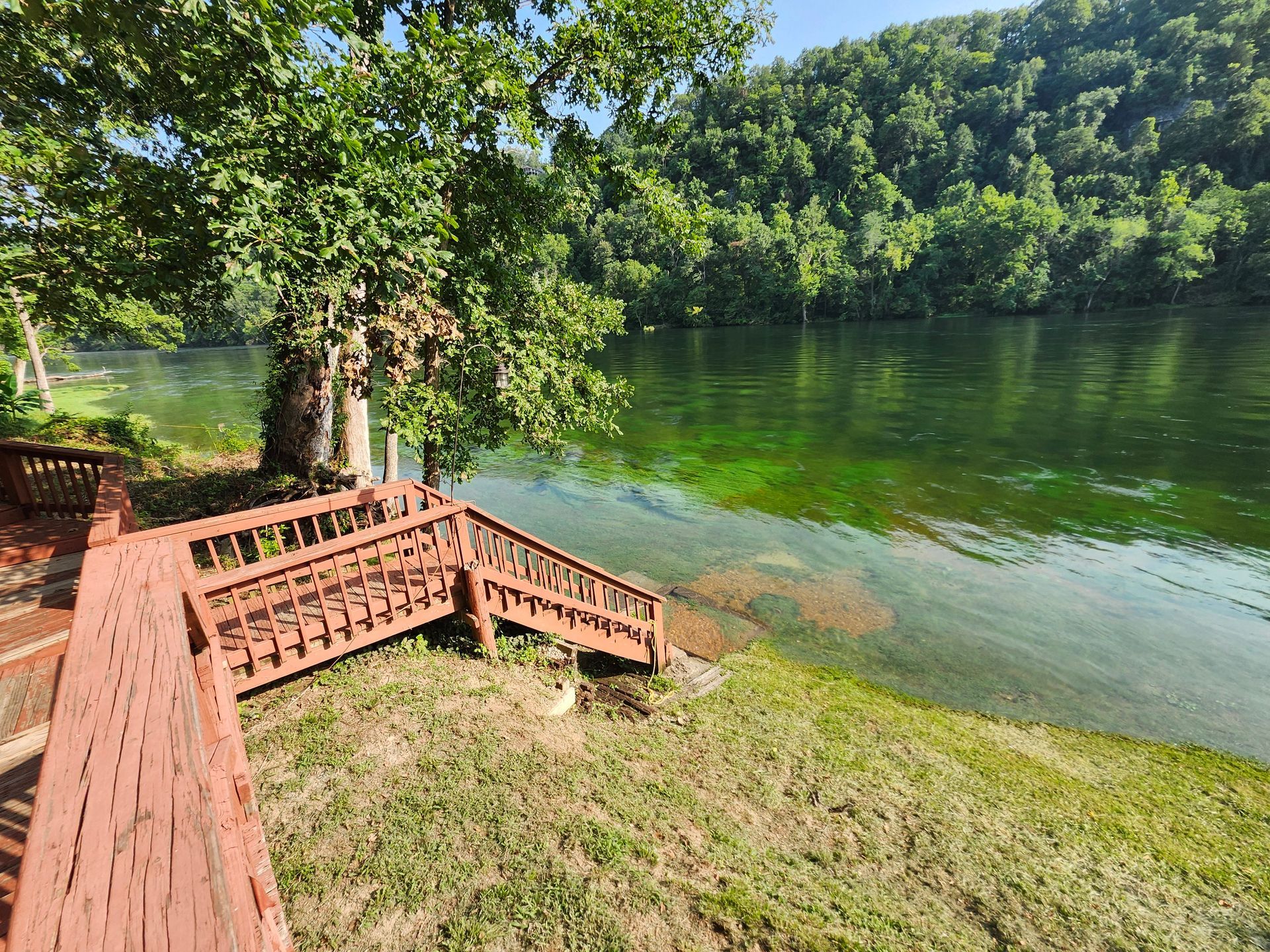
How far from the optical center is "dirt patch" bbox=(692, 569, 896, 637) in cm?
954

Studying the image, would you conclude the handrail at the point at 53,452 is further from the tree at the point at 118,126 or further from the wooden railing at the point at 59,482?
the tree at the point at 118,126

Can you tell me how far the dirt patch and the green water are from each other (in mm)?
51

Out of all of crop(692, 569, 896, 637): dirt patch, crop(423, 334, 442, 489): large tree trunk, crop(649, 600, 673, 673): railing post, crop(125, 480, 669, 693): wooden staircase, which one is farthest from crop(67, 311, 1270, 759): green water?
crop(423, 334, 442, 489): large tree trunk

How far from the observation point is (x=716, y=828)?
4500 mm

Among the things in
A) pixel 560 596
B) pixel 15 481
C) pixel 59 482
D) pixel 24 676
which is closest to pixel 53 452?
pixel 59 482

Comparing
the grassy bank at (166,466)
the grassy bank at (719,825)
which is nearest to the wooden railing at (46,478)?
the grassy bank at (166,466)

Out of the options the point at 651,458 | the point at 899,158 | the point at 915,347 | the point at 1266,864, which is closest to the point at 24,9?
the point at 1266,864

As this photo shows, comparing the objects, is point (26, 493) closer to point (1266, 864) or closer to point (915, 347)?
point (1266, 864)

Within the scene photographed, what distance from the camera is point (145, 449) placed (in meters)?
15.6

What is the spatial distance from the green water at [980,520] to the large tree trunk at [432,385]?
4.15 meters

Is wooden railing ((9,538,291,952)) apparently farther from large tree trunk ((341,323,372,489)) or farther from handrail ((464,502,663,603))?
large tree trunk ((341,323,372,489))

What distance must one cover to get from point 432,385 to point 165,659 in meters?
7.15

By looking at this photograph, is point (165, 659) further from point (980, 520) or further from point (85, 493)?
point (980, 520)

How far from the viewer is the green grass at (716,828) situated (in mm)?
3434
